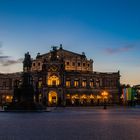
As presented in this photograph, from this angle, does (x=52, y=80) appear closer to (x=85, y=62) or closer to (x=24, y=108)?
(x=85, y=62)

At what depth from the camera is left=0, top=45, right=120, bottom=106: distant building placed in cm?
14550

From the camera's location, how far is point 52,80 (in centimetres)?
14650

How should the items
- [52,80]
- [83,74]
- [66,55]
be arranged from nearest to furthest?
[52,80] < [83,74] < [66,55]

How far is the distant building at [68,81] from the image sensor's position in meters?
146

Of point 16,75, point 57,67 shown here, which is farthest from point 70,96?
point 16,75

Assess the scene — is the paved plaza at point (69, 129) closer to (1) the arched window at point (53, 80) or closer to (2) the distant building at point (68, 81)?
(2) the distant building at point (68, 81)

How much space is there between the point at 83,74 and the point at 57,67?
→ 1446 centimetres

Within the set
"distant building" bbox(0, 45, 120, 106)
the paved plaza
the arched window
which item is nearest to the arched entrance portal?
"distant building" bbox(0, 45, 120, 106)

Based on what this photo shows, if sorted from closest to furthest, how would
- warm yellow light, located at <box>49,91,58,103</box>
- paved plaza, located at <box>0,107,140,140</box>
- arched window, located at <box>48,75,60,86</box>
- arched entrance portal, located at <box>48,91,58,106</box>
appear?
paved plaza, located at <box>0,107,140,140</box>, arched entrance portal, located at <box>48,91,58,106</box>, warm yellow light, located at <box>49,91,58,103</box>, arched window, located at <box>48,75,60,86</box>

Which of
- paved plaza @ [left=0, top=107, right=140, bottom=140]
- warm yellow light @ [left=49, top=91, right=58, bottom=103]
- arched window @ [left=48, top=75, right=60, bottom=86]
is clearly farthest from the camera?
arched window @ [left=48, top=75, right=60, bottom=86]

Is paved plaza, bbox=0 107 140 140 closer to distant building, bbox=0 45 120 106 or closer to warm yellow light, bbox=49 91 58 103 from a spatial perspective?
distant building, bbox=0 45 120 106

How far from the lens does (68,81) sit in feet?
502

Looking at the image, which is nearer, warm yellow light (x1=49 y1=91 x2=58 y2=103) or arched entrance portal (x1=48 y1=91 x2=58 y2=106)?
arched entrance portal (x1=48 y1=91 x2=58 y2=106)

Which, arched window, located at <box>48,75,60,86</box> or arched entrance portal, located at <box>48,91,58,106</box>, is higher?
arched window, located at <box>48,75,60,86</box>
